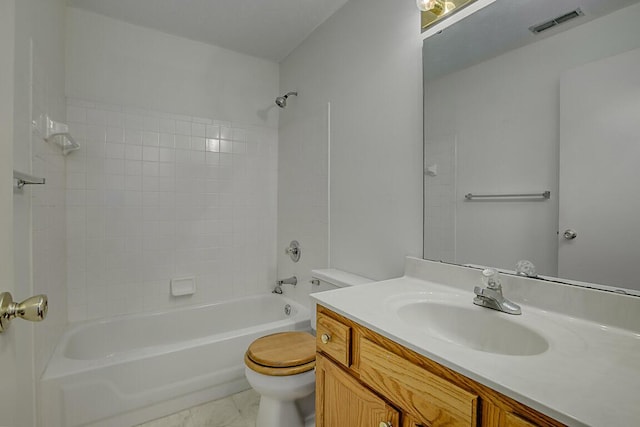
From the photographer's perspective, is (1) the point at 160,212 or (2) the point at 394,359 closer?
(2) the point at 394,359

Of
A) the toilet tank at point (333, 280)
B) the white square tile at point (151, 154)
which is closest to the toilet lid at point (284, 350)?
the toilet tank at point (333, 280)

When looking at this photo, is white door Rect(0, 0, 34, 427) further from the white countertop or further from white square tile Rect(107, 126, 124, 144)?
white square tile Rect(107, 126, 124, 144)

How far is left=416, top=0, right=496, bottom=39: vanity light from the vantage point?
123 centimetres

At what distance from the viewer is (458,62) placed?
4.14 ft

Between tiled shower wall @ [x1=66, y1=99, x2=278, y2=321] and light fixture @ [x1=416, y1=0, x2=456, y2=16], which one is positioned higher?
light fixture @ [x1=416, y1=0, x2=456, y2=16]

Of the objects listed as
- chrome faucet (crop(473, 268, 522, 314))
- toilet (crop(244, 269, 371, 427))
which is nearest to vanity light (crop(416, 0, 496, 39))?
chrome faucet (crop(473, 268, 522, 314))

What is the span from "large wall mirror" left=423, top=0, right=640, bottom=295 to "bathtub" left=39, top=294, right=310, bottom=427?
4.37 feet

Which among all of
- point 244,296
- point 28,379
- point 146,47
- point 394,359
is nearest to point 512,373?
point 394,359

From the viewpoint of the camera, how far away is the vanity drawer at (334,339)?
955 mm

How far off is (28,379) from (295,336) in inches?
44.2

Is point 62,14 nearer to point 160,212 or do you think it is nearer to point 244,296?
point 160,212

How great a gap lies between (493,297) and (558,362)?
13.3 inches

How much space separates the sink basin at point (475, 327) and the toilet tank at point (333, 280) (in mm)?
546

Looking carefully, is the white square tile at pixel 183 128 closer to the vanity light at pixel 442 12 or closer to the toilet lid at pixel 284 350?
the toilet lid at pixel 284 350
